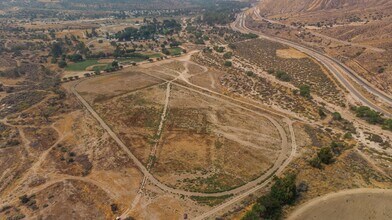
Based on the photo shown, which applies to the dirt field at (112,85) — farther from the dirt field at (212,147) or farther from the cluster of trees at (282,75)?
the cluster of trees at (282,75)

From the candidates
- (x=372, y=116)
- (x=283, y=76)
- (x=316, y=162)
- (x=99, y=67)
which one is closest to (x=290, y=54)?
(x=283, y=76)

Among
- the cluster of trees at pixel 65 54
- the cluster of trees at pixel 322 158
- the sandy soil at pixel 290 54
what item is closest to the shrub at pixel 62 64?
the cluster of trees at pixel 65 54

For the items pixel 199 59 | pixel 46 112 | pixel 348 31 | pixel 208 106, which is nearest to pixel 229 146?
pixel 208 106

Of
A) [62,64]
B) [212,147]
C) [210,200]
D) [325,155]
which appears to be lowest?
[62,64]

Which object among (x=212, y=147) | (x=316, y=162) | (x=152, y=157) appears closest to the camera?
(x=316, y=162)

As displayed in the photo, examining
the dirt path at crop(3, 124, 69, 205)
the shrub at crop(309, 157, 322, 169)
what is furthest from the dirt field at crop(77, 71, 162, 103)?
the shrub at crop(309, 157, 322, 169)

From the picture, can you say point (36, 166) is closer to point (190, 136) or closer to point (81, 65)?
point (190, 136)

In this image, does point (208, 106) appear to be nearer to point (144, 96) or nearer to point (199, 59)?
point (144, 96)
